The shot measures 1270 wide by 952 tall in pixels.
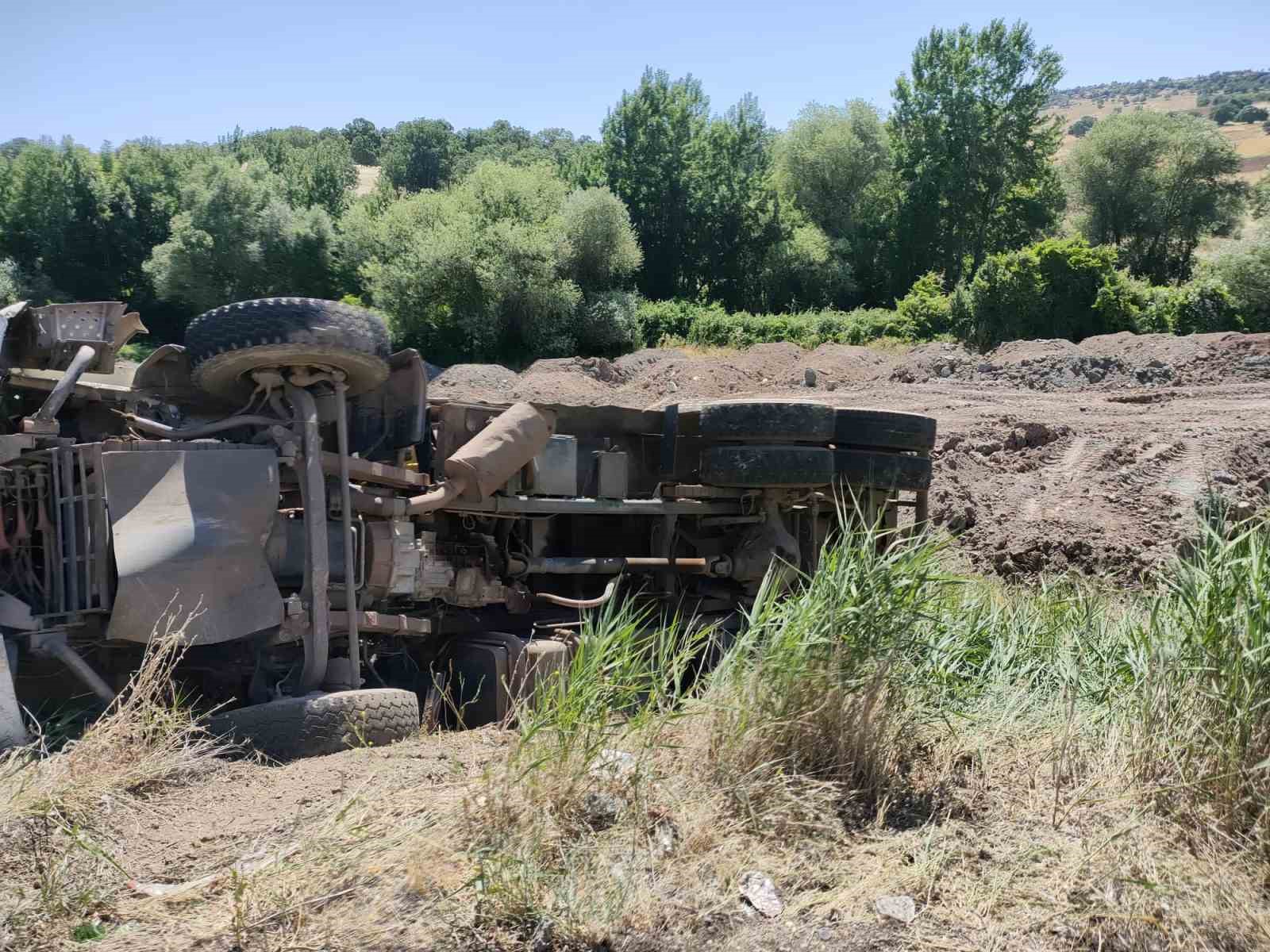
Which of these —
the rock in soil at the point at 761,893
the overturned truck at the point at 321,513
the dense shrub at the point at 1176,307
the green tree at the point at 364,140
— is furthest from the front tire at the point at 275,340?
the green tree at the point at 364,140

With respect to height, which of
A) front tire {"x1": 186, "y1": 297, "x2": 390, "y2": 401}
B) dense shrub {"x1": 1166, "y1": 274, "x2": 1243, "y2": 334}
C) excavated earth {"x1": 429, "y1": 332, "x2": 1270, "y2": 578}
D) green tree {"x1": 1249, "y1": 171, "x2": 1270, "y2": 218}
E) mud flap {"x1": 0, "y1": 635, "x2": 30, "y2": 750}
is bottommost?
excavated earth {"x1": 429, "y1": 332, "x2": 1270, "y2": 578}

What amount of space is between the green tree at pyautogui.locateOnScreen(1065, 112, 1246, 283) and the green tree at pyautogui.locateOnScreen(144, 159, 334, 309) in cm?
2880

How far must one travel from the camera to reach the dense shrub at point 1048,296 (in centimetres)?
3034

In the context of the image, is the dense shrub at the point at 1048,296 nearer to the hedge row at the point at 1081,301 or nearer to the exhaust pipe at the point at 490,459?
the hedge row at the point at 1081,301

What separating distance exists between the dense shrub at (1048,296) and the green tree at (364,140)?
240ft

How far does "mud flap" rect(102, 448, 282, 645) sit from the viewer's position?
5.04 m

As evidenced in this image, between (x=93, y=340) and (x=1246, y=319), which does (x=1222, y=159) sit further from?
(x=93, y=340)

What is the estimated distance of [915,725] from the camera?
523 cm

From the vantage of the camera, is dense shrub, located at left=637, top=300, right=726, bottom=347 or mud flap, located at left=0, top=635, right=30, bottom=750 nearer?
mud flap, located at left=0, top=635, right=30, bottom=750

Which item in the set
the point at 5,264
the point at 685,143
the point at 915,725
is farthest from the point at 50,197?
the point at 915,725

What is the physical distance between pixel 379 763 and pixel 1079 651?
152 inches

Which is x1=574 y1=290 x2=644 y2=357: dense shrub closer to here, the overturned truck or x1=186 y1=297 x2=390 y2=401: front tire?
the overturned truck

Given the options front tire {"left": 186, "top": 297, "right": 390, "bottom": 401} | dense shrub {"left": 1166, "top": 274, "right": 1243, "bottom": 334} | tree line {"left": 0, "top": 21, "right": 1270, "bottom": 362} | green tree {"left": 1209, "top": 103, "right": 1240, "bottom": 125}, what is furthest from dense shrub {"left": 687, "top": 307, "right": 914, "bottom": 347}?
green tree {"left": 1209, "top": 103, "right": 1240, "bottom": 125}

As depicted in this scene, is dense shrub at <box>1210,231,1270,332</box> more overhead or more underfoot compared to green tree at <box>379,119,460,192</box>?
more underfoot
